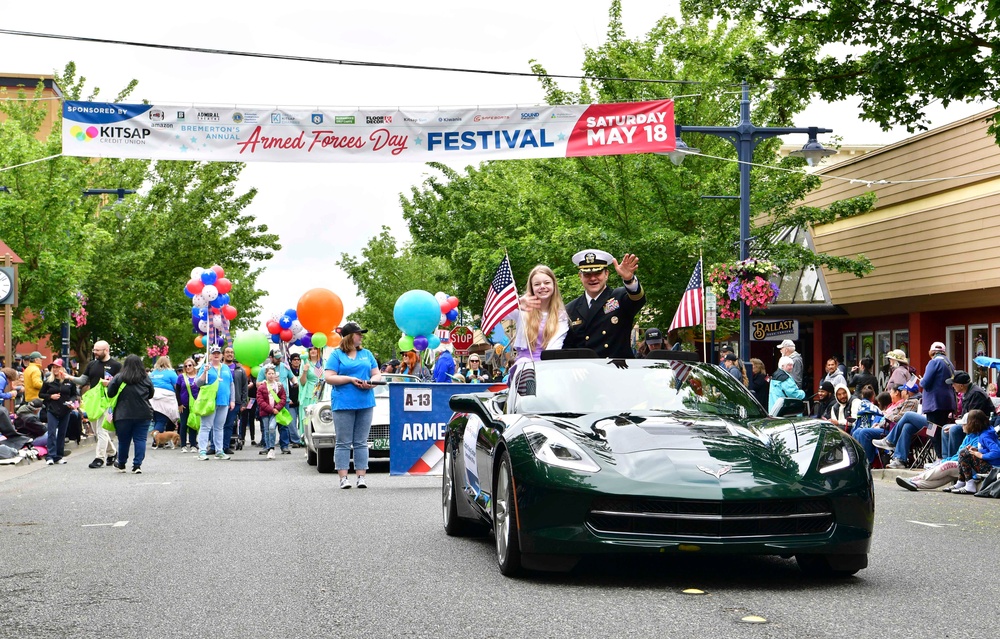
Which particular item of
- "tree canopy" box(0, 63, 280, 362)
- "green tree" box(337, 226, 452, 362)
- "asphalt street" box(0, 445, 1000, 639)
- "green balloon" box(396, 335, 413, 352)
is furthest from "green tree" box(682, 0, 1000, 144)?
"green tree" box(337, 226, 452, 362)

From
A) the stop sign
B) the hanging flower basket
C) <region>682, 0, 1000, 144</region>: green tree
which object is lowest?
the stop sign

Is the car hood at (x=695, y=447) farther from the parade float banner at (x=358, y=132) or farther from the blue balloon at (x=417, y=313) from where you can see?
the blue balloon at (x=417, y=313)

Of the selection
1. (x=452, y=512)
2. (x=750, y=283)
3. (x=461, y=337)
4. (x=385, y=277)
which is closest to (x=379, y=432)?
(x=452, y=512)

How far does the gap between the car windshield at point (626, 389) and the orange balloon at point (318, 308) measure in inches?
735

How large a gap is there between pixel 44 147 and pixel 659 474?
32116mm

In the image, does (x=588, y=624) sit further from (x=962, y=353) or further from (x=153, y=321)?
(x=153, y=321)

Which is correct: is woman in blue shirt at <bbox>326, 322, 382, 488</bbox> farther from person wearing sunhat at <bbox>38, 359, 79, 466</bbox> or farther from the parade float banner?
person wearing sunhat at <bbox>38, 359, 79, 466</bbox>

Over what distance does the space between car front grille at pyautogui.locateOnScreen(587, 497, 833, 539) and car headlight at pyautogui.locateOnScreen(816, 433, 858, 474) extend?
0.23 metres

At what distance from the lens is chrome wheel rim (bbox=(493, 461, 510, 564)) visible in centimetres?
743

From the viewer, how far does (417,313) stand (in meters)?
29.3

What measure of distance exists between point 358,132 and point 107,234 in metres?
19.9

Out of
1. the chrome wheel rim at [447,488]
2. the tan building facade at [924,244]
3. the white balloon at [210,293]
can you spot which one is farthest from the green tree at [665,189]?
the chrome wheel rim at [447,488]

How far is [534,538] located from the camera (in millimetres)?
7090

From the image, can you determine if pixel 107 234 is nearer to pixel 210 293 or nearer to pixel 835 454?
pixel 210 293
